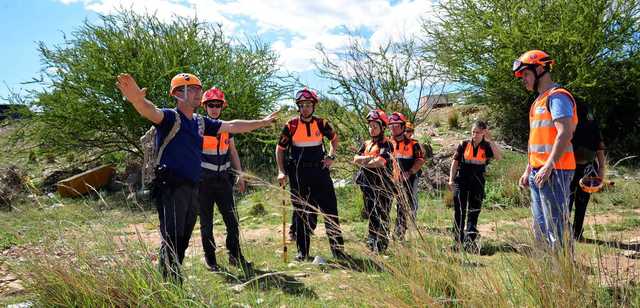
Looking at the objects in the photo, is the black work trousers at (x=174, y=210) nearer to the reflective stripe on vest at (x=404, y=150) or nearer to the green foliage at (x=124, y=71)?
the reflective stripe on vest at (x=404, y=150)

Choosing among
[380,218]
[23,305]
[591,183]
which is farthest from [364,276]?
[591,183]

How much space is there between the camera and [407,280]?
2.40m

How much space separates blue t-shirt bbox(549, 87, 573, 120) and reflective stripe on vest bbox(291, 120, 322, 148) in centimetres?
270

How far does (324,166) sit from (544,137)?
8.34 ft

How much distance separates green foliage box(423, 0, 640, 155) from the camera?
13.8m

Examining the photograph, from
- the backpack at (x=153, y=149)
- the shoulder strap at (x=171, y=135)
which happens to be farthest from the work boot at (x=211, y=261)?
the shoulder strap at (x=171, y=135)

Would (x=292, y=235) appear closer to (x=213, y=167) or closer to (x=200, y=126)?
(x=213, y=167)

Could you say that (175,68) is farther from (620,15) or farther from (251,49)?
(620,15)

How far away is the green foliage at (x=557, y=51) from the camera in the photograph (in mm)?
13797

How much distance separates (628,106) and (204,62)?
13.9 m

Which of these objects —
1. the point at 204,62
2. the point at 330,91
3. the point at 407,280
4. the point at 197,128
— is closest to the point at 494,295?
the point at 407,280

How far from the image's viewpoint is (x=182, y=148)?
369 centimetres

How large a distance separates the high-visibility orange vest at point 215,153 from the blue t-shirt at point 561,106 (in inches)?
132

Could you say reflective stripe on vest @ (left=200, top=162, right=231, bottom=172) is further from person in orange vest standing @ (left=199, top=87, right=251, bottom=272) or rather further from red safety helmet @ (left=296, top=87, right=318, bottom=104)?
red safety helmet @ (left=296, top=87, right=318, bottom=104)
